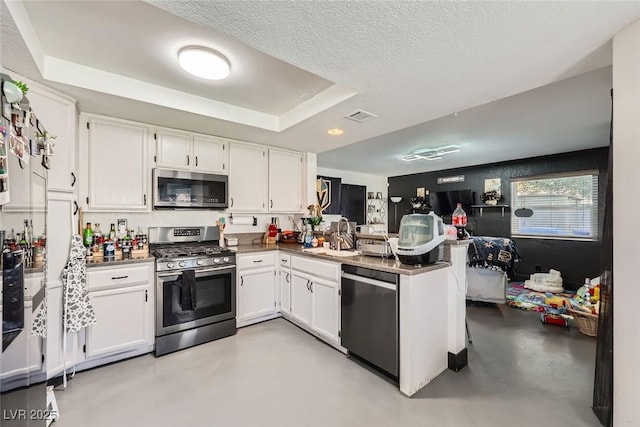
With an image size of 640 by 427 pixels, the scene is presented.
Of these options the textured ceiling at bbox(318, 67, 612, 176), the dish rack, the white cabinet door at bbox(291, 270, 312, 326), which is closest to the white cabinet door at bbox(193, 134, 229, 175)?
the white cabinet door at bbox(291, 270, 312, 326)

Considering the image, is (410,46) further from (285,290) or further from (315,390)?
(285,290)

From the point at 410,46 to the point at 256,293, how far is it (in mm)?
2875

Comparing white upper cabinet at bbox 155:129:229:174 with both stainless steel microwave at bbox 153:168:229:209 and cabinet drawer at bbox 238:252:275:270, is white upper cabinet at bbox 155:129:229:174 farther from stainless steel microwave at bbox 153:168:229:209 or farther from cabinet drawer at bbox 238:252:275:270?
cabinet drawer at bbox 238:252:275:270

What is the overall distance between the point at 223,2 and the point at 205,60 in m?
0.69

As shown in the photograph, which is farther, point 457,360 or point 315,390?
point 457,360

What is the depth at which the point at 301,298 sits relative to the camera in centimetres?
310

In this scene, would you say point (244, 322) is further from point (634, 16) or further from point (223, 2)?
point (634, 16)

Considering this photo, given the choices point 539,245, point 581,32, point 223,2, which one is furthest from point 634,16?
point 539,245

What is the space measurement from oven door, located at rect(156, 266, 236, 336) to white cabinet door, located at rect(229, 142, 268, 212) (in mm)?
962

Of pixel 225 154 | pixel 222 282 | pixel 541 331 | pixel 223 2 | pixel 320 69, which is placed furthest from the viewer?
pixel 225 154

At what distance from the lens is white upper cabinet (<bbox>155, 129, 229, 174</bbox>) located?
119 inches

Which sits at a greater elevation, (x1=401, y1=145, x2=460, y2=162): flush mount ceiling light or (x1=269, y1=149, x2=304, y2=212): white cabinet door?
(x1=401, y1=145, x2=460, y2=162): flush mount ceiling light

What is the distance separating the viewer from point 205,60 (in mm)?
1938

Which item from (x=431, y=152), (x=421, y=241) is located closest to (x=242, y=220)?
(x=421, y=241)
